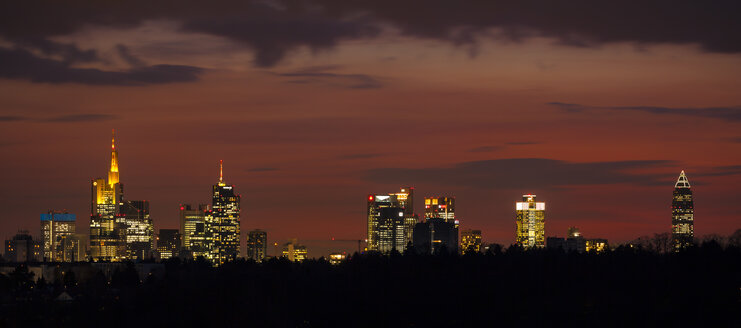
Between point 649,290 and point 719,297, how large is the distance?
53.1 ft

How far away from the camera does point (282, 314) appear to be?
19625cm

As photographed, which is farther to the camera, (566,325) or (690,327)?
(566,325)

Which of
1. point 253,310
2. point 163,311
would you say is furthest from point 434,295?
point 163,311

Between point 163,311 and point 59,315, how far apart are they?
16.9 metres

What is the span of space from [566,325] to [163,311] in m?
60.9

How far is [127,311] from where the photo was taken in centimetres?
19612

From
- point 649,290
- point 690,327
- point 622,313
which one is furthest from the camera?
point 649,290

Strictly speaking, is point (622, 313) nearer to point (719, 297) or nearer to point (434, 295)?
point (719, 297)

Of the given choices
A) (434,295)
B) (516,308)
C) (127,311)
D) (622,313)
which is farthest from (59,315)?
(622,313)

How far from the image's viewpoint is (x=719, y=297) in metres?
175

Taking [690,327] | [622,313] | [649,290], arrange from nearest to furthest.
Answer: [690,327], [622,313], [649,290]

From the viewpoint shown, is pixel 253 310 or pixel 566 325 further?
pixel 253 310

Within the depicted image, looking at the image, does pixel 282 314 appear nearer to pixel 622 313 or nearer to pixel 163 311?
pixel 163 311

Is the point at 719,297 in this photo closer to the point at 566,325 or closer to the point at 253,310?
the point at 566,325
